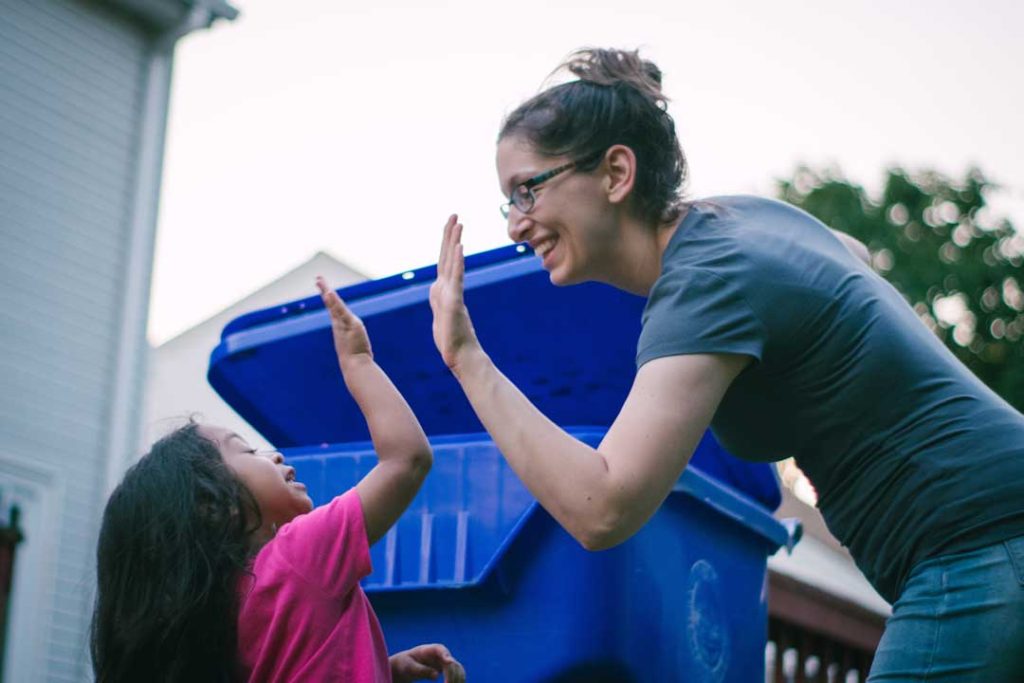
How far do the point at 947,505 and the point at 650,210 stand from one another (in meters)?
0.58

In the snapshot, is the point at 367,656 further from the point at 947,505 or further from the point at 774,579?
the point at 774,579

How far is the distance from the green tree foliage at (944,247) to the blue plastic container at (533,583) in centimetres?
2214

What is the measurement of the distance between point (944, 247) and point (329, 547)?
25.2 metres

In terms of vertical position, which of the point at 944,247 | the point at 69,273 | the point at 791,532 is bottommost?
the point at 791,532

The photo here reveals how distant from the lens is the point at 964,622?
56.7 inches

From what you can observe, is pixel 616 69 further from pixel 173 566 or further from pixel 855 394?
pixel 173 566

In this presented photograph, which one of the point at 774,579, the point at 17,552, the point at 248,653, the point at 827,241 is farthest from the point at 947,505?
the point at 17,552

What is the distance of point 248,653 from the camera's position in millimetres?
1919

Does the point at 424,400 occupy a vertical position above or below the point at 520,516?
above

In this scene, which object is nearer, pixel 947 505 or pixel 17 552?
pixel 947 505

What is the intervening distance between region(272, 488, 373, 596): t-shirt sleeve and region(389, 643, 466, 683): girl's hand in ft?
0.93

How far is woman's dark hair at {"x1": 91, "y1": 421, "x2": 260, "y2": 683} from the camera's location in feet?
6.36

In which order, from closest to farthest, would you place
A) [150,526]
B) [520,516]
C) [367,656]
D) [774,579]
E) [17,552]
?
[367,656]
[150,526]
[520,516]
[774,579]
[17,552]

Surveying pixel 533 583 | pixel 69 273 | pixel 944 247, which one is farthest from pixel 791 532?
pixel 944 247
